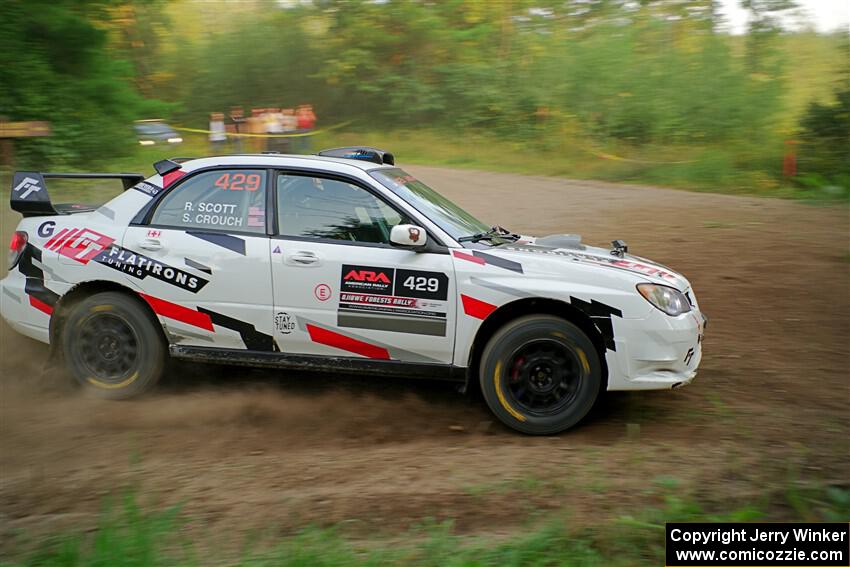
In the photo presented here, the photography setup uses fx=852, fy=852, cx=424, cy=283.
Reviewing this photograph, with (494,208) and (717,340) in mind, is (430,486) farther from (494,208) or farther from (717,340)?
(494,208)

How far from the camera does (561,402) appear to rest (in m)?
5.49

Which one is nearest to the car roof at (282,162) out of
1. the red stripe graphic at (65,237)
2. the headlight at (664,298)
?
the red stripe graphic at (65,237)

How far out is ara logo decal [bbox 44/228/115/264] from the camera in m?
6.12

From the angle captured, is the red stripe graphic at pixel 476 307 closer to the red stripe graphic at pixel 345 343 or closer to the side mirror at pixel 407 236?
the side mirror at pixel 407 236

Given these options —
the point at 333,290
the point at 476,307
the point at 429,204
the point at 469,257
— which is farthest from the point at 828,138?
the point at 333,290

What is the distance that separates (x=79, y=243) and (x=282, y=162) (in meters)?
1.59

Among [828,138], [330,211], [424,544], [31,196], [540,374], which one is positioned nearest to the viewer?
[424,544]

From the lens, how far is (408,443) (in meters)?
5.45

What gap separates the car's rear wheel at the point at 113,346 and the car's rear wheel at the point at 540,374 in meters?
2.39

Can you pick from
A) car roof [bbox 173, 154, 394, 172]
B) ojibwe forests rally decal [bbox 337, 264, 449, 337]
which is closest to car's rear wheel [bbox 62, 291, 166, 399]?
car roof [bbox 173, 154, 394, 172]

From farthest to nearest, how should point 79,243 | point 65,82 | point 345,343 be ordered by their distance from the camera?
1. point 65,82
2. point 79,243
3. point 345,343

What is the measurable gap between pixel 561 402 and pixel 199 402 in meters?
2.54

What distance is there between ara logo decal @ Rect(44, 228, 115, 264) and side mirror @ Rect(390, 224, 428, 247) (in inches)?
83.8

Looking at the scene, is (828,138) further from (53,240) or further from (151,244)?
(53,240)
